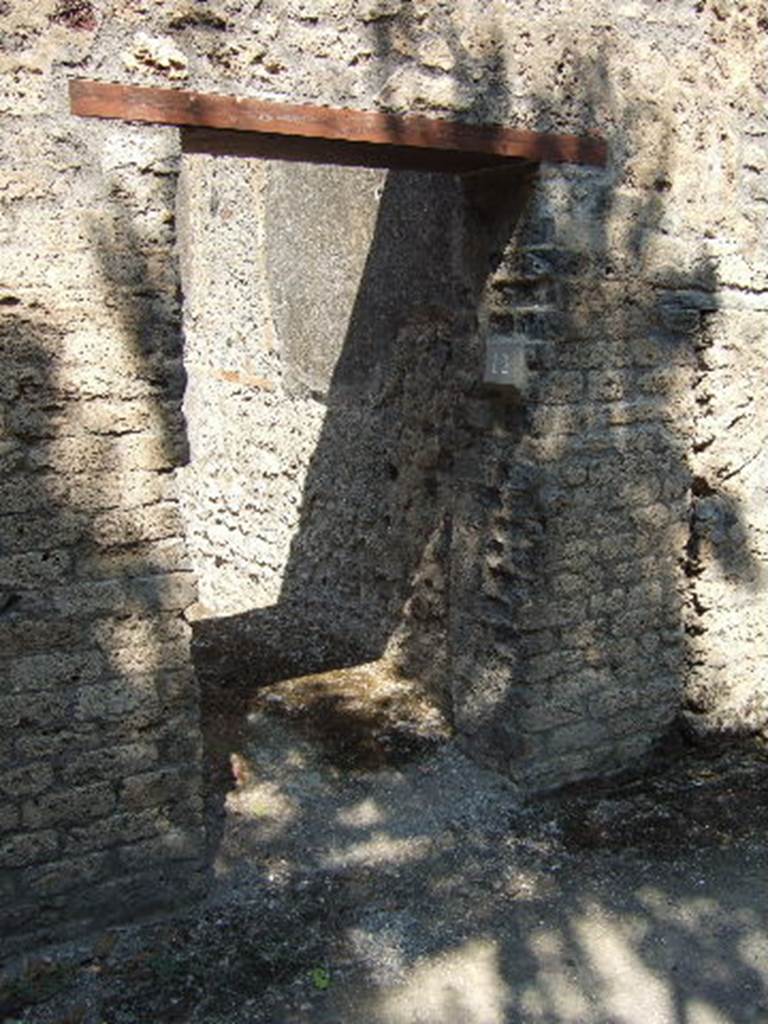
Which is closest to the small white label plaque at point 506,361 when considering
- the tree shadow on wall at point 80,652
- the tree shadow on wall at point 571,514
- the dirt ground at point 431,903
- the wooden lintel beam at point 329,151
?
the tree shadow on wall at point 571,514

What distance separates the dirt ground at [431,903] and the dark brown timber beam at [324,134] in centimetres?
223

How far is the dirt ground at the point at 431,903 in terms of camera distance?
A: 2781 millimetres

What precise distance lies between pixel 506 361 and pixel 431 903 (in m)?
1.80

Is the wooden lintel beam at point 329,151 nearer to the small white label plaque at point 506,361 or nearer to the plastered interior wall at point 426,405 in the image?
the plastered interior wall at point 426,405

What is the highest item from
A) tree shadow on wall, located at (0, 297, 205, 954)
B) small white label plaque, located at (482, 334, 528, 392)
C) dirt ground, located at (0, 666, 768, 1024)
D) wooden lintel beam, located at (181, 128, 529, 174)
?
wooden lintel beam, located at (181, 128, 529, 174)

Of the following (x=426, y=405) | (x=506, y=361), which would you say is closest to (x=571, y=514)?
(x=506, y=361)

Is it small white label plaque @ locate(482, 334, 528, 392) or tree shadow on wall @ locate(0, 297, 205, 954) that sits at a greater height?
small white label plaque @ locate(482, 334, 528, 392)

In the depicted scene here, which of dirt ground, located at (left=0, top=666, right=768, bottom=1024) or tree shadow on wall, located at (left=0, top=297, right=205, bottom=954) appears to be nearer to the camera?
tree shadow on wall, located at (left=0, top=297, right=205, bottom=954)

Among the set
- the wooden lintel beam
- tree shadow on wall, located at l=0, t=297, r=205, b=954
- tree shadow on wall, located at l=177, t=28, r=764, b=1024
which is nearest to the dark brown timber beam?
the wooden lintel beam

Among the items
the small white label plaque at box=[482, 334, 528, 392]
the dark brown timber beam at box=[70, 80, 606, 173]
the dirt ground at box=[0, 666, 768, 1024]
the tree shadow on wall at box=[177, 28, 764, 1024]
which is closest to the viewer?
the dark brown timber beam at box=[70, 80, 606, 173]

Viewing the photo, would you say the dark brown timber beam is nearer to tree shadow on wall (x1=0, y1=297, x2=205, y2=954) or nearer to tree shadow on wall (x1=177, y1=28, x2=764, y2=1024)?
tree shadow on wall (x1=177, y1=28, x2=764, y2=1024)

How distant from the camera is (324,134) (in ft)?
9.39

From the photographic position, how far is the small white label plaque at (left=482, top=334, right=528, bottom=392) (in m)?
3.45

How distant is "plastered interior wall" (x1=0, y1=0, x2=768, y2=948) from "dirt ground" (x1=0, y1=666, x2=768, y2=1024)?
186 millimetres
